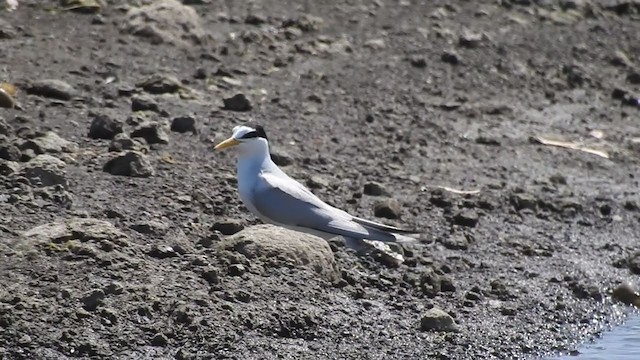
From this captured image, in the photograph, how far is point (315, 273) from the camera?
8.90 meters

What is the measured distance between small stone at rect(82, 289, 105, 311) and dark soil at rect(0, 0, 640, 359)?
0.6 inches

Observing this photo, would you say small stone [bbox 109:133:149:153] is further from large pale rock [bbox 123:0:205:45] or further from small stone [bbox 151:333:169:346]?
small stone [bbox 151:333:169:346]

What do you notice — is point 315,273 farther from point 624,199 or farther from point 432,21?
point 432,21

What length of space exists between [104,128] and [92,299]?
10.2 feet

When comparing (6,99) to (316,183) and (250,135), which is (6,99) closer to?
(250,135)

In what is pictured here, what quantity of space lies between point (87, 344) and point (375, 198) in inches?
146

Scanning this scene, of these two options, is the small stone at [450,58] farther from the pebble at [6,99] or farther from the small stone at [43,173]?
the small stone at [43,173]

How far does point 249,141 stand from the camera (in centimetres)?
992

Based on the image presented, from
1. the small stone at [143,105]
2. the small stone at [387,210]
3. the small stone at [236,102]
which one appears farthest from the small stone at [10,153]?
the small stone at [236,102]

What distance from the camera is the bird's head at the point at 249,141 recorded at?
9.85 metres

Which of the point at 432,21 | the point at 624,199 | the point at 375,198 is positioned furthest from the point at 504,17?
the point at 375,198

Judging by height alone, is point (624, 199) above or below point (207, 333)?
below

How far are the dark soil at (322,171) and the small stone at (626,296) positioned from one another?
6 cm

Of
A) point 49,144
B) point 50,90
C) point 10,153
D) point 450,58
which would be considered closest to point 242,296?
point 10,153
